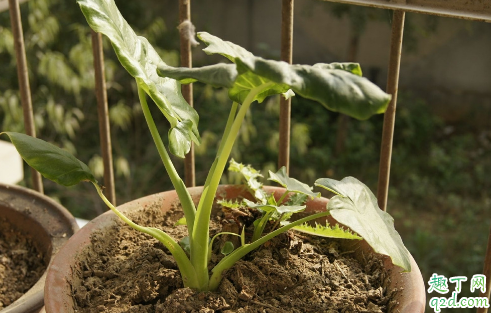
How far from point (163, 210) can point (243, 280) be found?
0.91 feet

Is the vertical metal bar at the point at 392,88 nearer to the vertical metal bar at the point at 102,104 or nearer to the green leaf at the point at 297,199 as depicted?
the green leaf at the point at 297,199

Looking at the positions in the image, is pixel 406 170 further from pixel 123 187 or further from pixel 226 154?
pixel 226 154

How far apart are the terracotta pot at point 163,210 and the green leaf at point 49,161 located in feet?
0.46

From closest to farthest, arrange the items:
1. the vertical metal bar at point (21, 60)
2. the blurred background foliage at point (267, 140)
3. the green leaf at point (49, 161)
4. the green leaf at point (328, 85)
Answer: the green leaf at point (328, 85), the green leaf at point (49, 161), the vertical metal bar at point (21, 60), the blurred background foliage at point (267, 140)

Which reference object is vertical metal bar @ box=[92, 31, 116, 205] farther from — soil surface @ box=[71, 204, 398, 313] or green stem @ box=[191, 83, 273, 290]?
green stem @ box=[191, 83, 273, 290]

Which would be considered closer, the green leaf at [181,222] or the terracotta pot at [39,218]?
the green leaf at [181,222]

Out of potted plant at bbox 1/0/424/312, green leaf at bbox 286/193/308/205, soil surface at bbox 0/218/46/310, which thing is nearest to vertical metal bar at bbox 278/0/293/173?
green leaf at bbox 286/193/308/205

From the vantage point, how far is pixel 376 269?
104cm

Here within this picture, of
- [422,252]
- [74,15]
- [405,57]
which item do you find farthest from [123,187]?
[405,57]

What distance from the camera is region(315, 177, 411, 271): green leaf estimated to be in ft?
2.69

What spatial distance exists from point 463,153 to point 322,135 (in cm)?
114

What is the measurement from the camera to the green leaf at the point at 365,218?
2.69 ft

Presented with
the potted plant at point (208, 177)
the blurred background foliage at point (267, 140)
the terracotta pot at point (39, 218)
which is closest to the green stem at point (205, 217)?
the potted plant at point (208, 177)

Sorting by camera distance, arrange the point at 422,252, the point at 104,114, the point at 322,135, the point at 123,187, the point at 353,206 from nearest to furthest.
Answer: the point at 353,206 → the point at 104,114 → the point at 422,252 → the point at 123,187 → the point at 322,135
